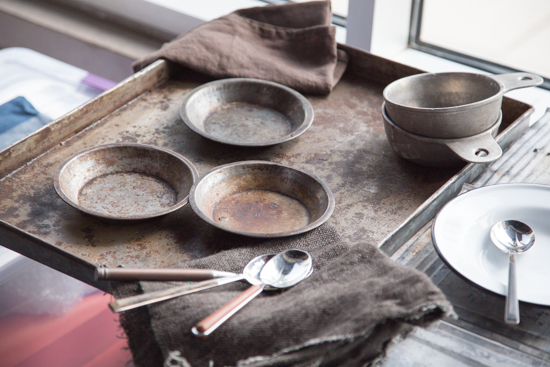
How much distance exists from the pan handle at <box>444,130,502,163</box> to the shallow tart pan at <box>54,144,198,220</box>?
0.39 m

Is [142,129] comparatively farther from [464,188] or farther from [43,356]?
[464,188]

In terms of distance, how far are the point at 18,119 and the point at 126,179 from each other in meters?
0.63

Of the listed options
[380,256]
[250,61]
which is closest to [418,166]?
[380,256]

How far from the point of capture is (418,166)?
3.01 feet

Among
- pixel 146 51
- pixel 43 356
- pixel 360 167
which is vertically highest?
pixel 360 167

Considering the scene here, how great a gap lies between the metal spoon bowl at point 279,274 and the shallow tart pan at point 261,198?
0.05 m

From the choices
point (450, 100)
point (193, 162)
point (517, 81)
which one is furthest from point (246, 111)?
point (517, 81)

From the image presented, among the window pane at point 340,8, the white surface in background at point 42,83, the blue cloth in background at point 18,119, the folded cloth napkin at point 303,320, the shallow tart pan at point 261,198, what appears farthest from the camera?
the window pane at point 340,8

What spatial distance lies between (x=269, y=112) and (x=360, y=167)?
24cm

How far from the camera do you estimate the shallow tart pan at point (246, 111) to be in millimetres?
998

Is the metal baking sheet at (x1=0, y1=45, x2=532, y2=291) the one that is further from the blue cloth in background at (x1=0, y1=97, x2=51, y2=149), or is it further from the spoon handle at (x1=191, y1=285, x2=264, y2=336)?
the blue cloth in background at (x1=0, y1=97, x2=51, y2=149)

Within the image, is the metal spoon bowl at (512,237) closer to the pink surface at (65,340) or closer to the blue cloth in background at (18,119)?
the pink surface at (65,340)

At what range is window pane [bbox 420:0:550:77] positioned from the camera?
1343 millimetres

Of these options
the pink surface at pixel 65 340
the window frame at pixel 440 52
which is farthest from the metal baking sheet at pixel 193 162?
the window frame at pixel 440 52
